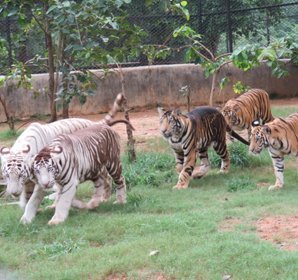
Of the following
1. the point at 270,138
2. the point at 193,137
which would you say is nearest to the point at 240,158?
the point at 193,137

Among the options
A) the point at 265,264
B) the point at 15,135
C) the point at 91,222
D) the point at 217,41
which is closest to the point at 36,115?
the point at 15,135

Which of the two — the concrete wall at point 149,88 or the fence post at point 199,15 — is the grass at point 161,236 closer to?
the concrete wall at point 149,88

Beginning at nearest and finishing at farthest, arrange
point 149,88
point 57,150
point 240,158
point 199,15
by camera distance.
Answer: point 57,150
point 240,158
point 149,88
point 199,15

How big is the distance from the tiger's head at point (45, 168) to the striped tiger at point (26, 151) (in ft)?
0.29

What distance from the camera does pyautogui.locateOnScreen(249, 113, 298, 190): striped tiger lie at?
7969 millimetres

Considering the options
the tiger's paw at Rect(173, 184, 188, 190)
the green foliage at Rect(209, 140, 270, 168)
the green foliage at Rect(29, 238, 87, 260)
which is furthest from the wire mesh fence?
the green foliage at Rect(29, 238, 87, 260)

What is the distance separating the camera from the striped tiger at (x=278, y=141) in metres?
7.97

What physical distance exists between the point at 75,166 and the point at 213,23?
927 cm

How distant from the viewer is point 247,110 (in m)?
10.4

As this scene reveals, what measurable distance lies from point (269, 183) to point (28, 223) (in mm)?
3040

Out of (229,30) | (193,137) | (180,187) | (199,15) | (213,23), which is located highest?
(199,15)

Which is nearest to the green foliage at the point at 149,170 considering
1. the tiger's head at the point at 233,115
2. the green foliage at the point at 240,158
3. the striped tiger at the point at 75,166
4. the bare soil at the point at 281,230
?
the green foliage at the point at 240,158

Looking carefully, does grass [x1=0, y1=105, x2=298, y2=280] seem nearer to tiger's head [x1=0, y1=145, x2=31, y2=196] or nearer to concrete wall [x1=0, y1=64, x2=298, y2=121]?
tiger's head [x1=0, y1=145, x2=31, y2=196]

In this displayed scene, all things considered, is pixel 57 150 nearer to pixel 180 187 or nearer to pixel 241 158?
pixel 180 187
